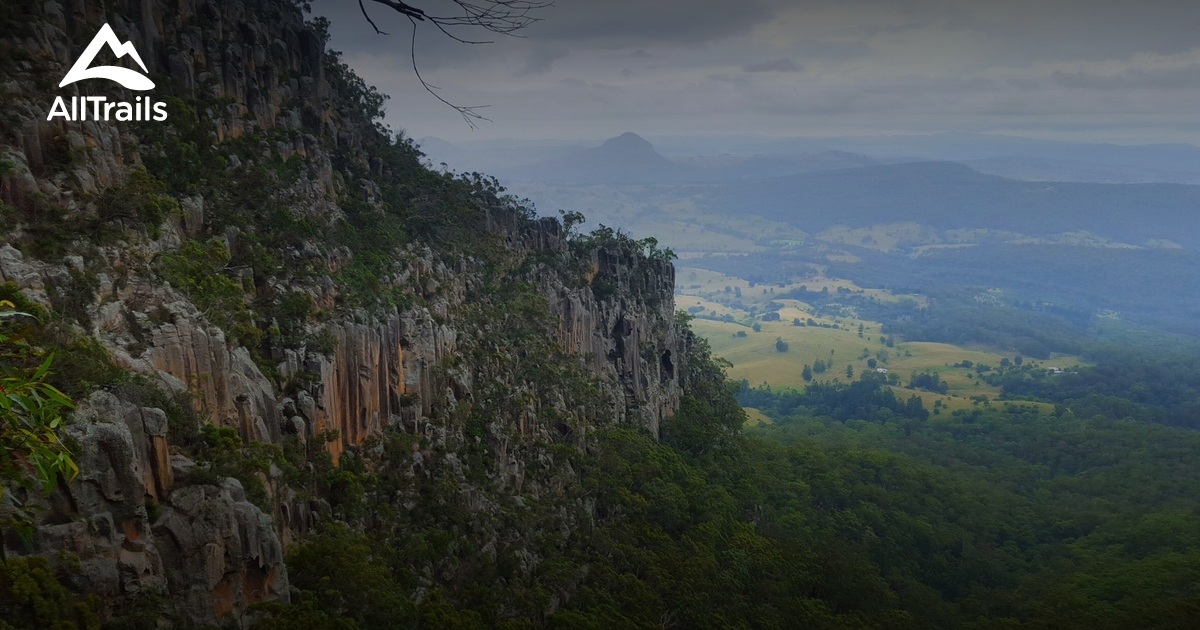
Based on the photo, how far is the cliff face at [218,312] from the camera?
730 inches

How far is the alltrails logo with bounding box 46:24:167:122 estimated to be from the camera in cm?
2533

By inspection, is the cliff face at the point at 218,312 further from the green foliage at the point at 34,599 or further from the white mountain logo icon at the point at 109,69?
the green foliage at the point at 34,599

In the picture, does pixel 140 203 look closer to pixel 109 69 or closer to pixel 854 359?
pixel 109 69

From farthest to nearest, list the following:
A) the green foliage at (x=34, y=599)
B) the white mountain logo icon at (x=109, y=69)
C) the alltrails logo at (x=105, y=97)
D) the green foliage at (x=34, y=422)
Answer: the white mountain logo icon at (x=109, y=69) → the alltrails logo at (x=105, y=97) → the green foliage at (x=34, y=599) → the green foliage at (x=34, y=422)

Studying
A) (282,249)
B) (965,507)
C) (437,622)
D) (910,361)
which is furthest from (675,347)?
(910,361)

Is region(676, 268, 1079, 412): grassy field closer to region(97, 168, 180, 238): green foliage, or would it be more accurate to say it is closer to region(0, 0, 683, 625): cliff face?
region(0, 0, 683, 625): cliff face

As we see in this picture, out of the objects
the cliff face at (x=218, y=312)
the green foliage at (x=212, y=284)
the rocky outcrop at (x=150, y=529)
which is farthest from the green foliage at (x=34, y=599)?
the green foliage at (x=212, y=284)

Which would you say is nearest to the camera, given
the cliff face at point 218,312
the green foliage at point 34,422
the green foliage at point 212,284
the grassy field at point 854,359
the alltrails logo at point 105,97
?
the green foliage at point 34,422

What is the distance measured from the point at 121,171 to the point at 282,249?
7173mm

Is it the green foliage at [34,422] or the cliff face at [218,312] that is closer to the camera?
the green foliage at [34,422]

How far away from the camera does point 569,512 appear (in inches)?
1531

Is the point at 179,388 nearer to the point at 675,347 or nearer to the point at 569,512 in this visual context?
the point at 569,512

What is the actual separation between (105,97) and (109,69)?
169cm

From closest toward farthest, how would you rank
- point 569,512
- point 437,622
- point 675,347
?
point 437,622, point 569,512, point 675,347
